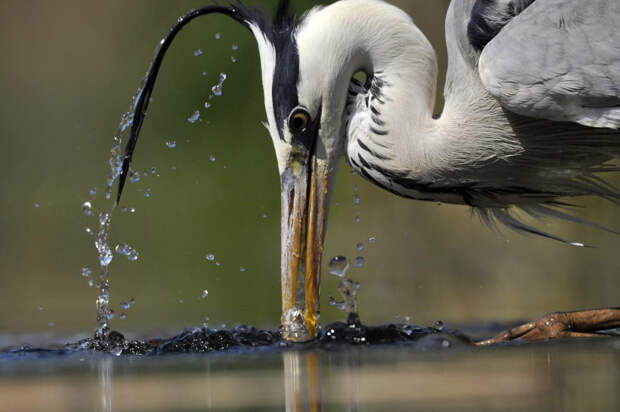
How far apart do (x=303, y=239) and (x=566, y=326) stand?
3.32 feet

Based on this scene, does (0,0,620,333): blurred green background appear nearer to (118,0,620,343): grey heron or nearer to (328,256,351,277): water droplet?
(328,256,351,277): water droplet

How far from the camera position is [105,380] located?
323 cm

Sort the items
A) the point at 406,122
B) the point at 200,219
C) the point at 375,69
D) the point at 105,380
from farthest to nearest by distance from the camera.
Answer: the point at 200,219, the point at 375,69, the point at 406,122, the point at 105,380

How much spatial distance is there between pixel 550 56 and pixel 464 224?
15.2 ft

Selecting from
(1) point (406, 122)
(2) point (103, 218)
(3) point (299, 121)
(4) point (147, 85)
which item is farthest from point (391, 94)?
(2) point (103, 218)

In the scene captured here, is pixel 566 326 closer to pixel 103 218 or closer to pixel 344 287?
pixel 344 287

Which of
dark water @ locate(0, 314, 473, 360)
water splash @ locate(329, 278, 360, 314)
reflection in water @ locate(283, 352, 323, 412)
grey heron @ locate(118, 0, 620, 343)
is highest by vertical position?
grey heron @ locate(118, 0, 620, 343)

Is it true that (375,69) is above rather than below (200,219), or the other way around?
above

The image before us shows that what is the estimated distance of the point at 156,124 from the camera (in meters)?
8.41

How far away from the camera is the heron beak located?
396cm

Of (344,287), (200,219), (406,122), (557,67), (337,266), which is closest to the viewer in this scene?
(557,67)

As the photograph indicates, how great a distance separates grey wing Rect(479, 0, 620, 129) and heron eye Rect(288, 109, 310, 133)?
65cm

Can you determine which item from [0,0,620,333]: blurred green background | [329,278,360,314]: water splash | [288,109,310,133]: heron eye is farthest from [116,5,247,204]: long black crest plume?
[0,0,620,333]: blurred green background

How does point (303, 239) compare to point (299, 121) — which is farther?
point (303, 239)
